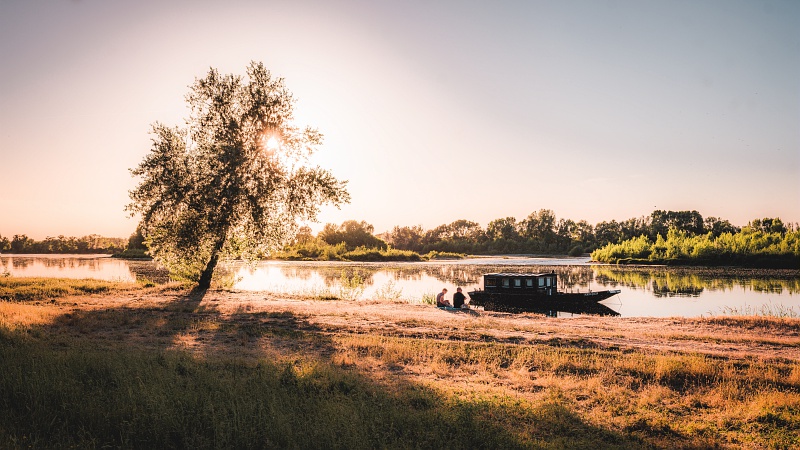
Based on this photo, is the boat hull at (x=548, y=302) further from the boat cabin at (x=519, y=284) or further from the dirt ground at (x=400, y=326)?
the dirt ground at (x=400, y=326)

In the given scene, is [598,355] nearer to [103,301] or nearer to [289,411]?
[289,411]

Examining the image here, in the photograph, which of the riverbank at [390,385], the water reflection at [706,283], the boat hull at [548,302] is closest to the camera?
the riverbank at [390,385]

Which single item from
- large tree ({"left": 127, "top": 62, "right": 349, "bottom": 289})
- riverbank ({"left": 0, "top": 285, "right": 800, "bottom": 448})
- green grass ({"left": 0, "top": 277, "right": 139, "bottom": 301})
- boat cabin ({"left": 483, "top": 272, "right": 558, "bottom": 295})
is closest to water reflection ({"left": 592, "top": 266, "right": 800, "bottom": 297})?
boat cabin ({"left": 483, "top": 272, "right": 558, "bottom": 295})

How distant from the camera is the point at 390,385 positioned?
35.5 feet

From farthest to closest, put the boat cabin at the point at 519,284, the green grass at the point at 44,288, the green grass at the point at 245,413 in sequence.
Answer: the boat cabin at the point at 519,284 → the green grass at the point at 44,288 → the green grass at the point at 245,413

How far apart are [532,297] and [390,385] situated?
22.1 metres

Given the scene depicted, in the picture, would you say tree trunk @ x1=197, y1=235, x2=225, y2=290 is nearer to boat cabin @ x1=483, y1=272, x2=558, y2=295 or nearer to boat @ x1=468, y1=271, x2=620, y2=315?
boat @ x1=468, y1=271, x2=620, y2=315

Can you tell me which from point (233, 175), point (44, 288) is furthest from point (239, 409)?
point (44, 288)

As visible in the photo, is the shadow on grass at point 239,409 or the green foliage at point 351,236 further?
the green foliage at point 351,236

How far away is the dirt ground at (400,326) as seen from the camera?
15.9 metres

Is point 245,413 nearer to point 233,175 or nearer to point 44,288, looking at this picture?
point 233,175

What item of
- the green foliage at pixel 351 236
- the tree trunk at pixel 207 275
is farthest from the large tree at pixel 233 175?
the green foliage at pixel 351 236

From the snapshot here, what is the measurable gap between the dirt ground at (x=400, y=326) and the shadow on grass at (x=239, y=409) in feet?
11.4

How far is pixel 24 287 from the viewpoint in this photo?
1145 inches
